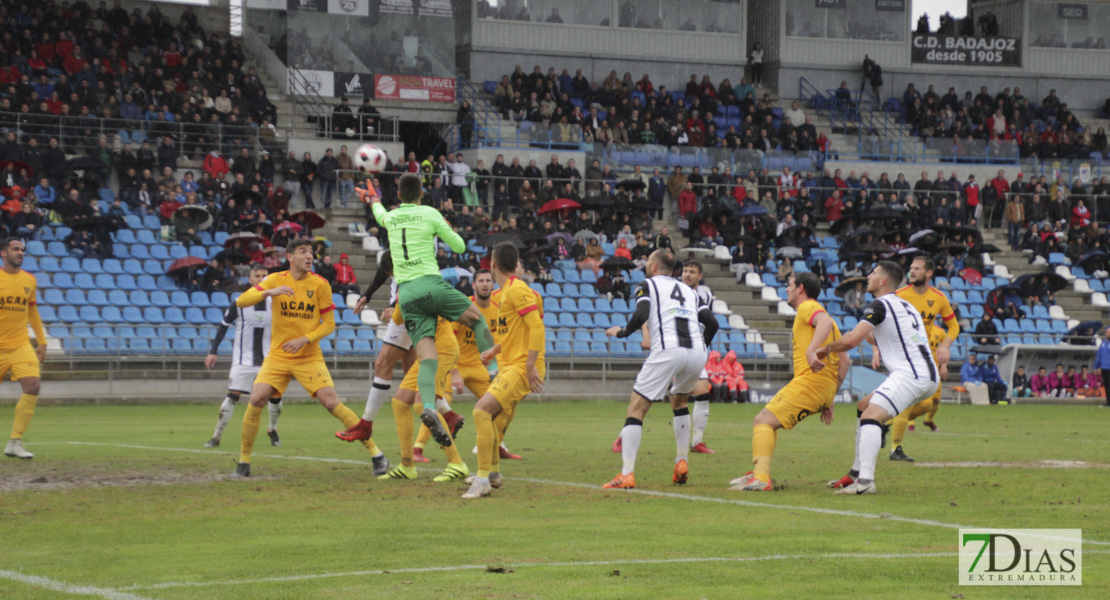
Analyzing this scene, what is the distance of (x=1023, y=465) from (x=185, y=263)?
20.6m

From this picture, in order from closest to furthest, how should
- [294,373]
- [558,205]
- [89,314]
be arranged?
[294,373] → [89,314] → [558,205]

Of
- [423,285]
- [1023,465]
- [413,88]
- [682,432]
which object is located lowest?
[1023,465]

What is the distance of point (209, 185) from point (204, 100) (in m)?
4.45

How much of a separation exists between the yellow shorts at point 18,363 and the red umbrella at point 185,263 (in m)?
14.6

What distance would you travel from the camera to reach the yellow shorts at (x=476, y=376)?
1494 cm

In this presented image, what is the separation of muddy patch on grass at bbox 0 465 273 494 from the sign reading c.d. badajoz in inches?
1684

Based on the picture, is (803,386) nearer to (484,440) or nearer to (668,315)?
(668,315)

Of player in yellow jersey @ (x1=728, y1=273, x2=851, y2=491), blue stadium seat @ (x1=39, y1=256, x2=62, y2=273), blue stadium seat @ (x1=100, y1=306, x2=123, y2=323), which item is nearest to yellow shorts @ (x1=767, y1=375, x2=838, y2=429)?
player in yellow jersey @ (x1=728, y1=273, x2=851, y2=491)

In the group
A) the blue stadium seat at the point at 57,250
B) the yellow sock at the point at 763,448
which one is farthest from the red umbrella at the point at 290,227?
the yellow sock at the point at 763,448

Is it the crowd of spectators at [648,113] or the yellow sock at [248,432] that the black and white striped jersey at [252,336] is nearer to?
the yellow sock at [248,432]

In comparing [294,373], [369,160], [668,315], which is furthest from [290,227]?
[668,315]

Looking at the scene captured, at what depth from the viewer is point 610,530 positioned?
9297 mm

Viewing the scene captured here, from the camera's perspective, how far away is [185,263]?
29672 millimetres

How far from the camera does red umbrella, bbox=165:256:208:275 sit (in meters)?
29.6
